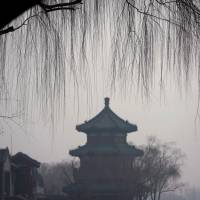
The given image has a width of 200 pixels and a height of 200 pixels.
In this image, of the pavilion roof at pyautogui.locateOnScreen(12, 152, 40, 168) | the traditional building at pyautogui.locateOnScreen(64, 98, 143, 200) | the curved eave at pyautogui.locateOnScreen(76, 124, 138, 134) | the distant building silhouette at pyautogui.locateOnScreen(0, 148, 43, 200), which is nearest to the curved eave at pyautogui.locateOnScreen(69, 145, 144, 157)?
the traditional building at pyautogui.locateOnScreen(64, 98, 143, 200)

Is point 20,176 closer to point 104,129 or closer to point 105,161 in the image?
point 105,161

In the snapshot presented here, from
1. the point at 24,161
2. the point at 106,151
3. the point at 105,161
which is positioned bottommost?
the point at 105,161

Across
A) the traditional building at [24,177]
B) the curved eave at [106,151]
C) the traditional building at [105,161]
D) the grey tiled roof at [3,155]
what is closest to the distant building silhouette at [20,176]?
the traditional building at [24,177]

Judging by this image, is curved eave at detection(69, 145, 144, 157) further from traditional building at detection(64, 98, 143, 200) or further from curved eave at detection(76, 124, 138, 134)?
curved eave at detection(76, 124, 138, 134)

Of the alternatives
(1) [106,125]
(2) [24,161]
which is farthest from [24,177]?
(1) [106,125]

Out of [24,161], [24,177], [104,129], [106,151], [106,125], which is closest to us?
[24,177]

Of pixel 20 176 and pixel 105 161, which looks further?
pixel 105 161

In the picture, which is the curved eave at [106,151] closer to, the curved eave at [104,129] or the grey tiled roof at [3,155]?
the curved eave at [104,129]

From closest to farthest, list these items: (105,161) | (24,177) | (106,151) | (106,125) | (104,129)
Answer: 1. (24,177)
2. (106,151)
3. (105,161)
4. (104,129)
5. (106,125)

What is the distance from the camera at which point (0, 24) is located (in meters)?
1.43

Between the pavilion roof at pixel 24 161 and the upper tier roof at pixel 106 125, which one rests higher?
the upper tier roof at pixel 106 125

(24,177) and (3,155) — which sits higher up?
(3,155)

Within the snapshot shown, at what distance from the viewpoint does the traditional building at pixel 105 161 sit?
31.2m

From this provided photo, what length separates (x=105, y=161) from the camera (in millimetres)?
33062
